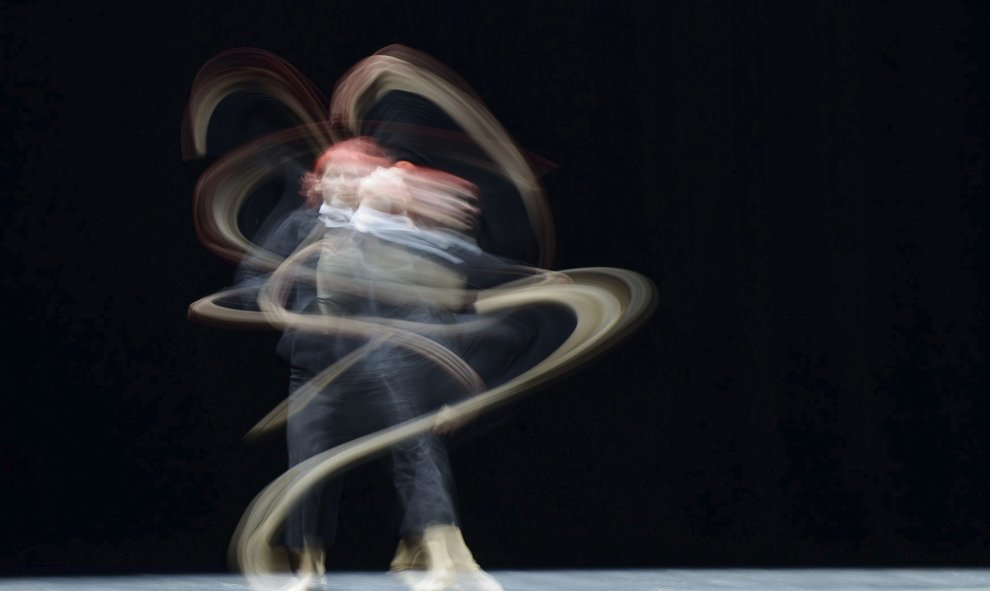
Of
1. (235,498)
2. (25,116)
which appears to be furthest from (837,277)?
(25,116)

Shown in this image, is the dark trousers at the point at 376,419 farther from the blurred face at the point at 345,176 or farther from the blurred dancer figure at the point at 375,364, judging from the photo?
the blurred face at the point at 345,176

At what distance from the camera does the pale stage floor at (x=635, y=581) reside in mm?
3562

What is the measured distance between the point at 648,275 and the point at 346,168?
148 centimetres

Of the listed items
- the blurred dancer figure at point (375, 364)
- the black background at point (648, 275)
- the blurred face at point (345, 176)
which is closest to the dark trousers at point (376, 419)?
the blurred dancer figure at point (375, 364)

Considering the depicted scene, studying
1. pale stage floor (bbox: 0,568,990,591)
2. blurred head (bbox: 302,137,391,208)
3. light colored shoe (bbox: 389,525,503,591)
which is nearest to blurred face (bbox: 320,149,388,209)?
Result: blurred head (bbox: 302,137,391,208)

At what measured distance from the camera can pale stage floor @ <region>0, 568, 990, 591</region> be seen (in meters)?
3.56

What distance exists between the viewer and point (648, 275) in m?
4.22

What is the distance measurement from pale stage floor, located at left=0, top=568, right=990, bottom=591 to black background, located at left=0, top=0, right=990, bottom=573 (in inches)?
8.4

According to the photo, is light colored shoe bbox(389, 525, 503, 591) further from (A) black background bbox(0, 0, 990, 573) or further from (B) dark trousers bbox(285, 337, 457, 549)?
(A) black background bbox(0, 0, 990, 573)

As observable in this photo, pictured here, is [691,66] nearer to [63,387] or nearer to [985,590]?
[985,590]

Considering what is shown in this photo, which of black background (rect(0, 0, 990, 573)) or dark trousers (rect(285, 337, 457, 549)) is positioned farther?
black background (rect(0, 0, 990, 573))

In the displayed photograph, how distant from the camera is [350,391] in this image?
3.07 metres

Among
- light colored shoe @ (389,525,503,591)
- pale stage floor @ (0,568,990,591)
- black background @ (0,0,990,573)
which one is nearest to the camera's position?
light colored shoe @ (389,525,503,591)

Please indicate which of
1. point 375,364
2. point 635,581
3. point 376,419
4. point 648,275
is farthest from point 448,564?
point 648,275
